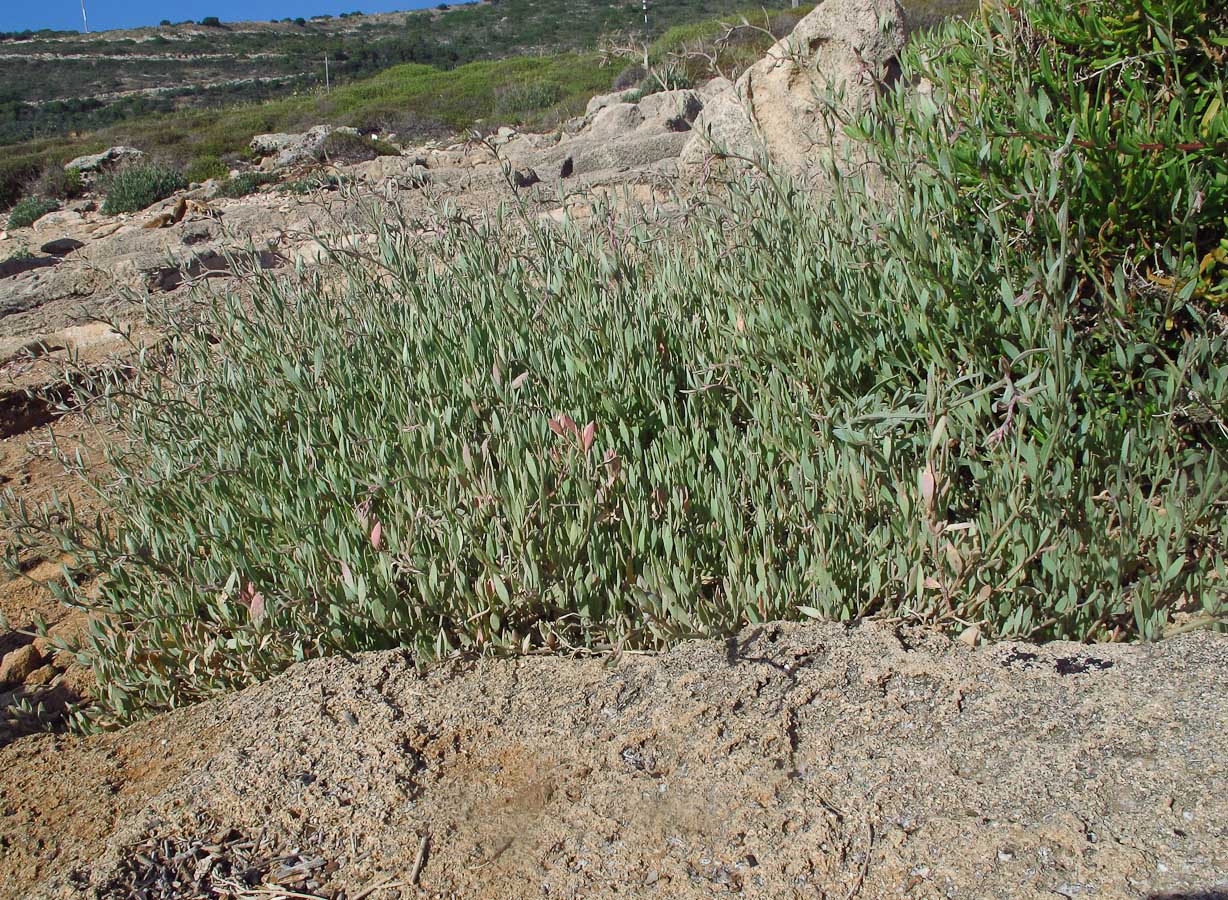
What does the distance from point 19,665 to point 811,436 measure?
259 centimetres

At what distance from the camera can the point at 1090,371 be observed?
98.3 inches

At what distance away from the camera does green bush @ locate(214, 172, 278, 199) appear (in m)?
15.5

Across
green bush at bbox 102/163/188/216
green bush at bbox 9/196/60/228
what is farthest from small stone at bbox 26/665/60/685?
green bush at bbox 9/196/60/228

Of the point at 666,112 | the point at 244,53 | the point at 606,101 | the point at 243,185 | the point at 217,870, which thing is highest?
the point at 244,53

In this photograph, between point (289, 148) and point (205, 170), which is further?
point (289, 148)

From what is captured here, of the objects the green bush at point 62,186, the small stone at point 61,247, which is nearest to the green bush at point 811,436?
the small stone at point 61,247

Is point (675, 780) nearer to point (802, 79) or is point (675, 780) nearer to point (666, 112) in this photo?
point (802, 79)

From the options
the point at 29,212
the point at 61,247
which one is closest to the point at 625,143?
the point at 61,247

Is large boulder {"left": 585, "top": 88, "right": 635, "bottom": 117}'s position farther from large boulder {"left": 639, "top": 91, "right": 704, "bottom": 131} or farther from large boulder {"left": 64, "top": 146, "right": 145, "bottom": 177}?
large boulder {"left": 64, "top": 146, "right": 145, "bottom": 177}

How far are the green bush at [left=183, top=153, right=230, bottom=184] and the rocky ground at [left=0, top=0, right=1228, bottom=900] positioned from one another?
57.7ft

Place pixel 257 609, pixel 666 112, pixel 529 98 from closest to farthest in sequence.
Result: pixel 257 609
pixel 666 112
pixel 529 98

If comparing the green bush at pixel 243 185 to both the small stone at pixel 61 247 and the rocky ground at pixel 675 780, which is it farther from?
the rocky ground at pixel 675 780

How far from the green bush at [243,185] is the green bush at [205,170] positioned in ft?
5.66

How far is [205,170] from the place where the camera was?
19.0 meters
